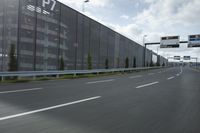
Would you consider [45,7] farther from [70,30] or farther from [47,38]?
[70,30]

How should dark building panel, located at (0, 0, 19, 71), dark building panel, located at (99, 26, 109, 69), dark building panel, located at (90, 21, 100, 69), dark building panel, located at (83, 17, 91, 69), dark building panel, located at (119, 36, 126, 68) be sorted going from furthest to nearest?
dark building panel, located at (119, 36, 126, 68) → dark building panel, located at (99, 26, 109, 69) → dark building panel, located at (90, 21, 100, 69) → dark building panel, located at (83, 17, 91, 69) → dark building panel, located at (0, 0, 19, 71)

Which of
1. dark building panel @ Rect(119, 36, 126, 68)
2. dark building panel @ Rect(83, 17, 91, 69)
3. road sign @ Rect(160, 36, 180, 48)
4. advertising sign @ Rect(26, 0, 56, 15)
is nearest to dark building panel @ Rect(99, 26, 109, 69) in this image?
dark building panel @ Rect(83, 17, 91, 69)

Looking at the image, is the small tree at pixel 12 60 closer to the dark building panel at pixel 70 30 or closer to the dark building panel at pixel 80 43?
the dark building panel at pixel 70 30

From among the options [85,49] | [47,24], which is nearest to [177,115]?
[47,24]

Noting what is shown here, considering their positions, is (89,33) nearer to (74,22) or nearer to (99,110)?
(74,22)

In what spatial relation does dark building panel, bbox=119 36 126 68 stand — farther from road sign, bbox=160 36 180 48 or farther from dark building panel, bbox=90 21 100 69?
dark building panel, bbox=90 21 100 69

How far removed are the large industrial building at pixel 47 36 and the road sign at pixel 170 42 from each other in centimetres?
1728

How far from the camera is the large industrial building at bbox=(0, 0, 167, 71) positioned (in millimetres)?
A: 18312

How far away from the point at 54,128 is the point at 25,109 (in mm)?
1874

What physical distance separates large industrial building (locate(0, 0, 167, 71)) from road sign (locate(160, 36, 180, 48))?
1728 cm

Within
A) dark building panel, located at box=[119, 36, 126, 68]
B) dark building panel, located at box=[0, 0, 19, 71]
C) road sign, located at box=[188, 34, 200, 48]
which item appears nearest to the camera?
dark building panel, located at box=[0, 0, 19, 71]

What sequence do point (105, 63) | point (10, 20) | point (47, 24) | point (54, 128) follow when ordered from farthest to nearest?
point (105, 63), point (47, 24), point (10, 20), point (54, 128)

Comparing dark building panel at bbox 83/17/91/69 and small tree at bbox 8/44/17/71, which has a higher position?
dark building panel at bbox 83/17/91/69

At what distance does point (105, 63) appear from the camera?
35.9 metres
